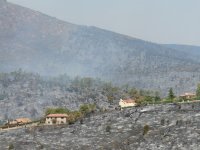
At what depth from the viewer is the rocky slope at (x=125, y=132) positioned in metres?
112

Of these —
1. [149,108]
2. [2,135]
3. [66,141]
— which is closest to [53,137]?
[66,141]

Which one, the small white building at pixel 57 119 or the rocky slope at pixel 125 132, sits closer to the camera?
the rocky slope at pixel 125 132

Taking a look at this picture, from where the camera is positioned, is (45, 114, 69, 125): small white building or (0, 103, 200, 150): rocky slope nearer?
(0, 103, 200, 150): rocky slope

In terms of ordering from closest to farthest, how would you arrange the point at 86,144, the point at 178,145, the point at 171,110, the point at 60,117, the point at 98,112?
the point at 178,145
the point at 86,144
the point at 171,110
the point at 98,112
the point at 60,117

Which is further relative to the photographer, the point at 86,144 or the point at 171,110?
the point at 171,110

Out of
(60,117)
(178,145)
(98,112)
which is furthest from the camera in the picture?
(60,117)

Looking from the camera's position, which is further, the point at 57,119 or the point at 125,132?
the point at 57,119

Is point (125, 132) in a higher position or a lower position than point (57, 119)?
lower

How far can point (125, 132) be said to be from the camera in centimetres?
12244

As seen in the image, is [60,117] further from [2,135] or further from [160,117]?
[160,117]

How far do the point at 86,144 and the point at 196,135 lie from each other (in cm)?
2383

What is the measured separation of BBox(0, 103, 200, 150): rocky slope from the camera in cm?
11175

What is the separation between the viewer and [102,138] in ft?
402

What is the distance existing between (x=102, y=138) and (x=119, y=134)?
3.67 meters
